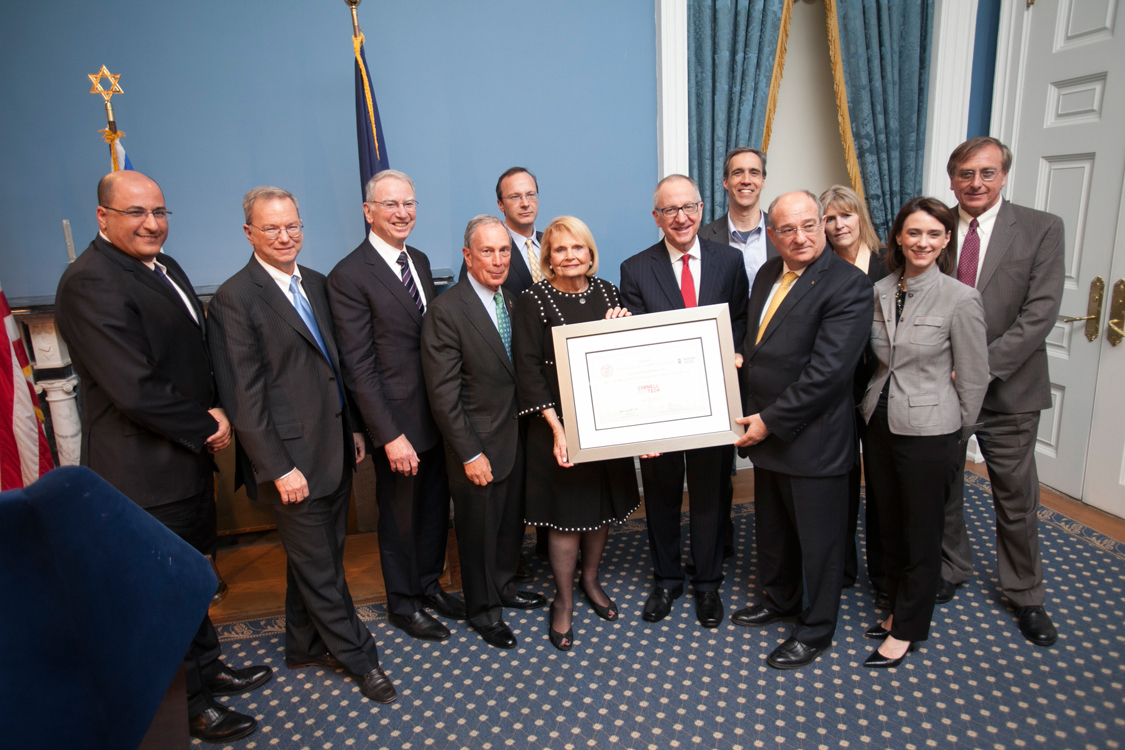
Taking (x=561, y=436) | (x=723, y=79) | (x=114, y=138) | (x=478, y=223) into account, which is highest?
(x=723, y=79)

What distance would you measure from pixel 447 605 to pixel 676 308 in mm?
1519

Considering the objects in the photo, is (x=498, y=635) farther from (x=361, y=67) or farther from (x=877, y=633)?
(x=361, y=67)

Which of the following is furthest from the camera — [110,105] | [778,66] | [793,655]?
[778,66]

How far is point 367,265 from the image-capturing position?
241 centimetres

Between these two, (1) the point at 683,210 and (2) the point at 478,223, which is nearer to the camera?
(2) the point at 478,223

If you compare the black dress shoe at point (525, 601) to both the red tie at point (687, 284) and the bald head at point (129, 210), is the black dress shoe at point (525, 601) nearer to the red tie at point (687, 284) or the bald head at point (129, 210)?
the red tie at point (687, 284)

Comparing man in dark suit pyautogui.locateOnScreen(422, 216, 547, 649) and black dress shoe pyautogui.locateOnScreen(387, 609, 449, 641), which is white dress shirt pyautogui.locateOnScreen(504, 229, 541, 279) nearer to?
man in dark suit pyautogui.locateOnScreen(422, 216, 547, 649)

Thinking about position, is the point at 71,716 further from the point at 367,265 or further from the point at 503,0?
the point at 503,0

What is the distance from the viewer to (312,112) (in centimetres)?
343

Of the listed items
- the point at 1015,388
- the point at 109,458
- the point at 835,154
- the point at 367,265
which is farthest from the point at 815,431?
the point at 835,154

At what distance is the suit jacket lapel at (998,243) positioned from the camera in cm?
241

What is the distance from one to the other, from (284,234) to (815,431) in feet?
6.00

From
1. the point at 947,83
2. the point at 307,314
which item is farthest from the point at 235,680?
the point at 947,83

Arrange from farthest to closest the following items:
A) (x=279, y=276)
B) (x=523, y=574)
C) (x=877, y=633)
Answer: (x=523, y=574), (x=877, y=633), (x=279, y=276)
